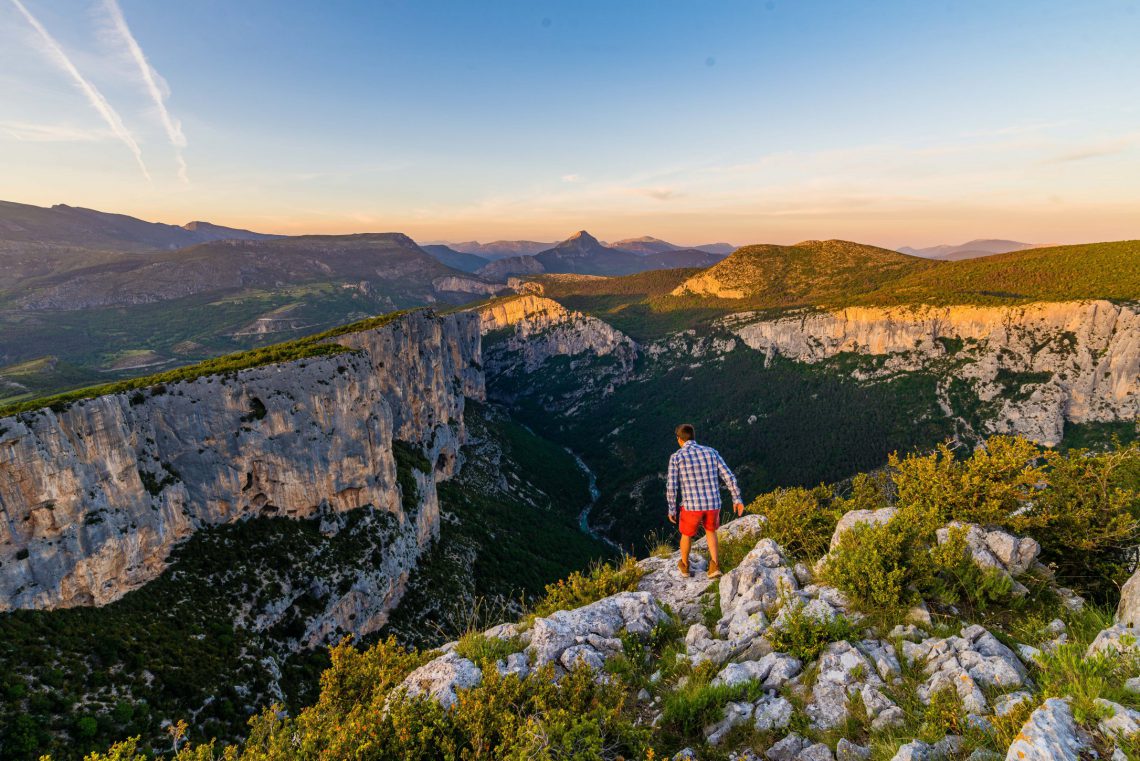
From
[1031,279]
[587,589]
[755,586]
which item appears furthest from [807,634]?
[1031,279]

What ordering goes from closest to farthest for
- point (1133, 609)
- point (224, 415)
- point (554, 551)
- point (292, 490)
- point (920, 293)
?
point (1133, 609) < point (224, 415) < point (292, 490) < point (554, 551) < point (920, 293)

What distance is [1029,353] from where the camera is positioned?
4427 inches

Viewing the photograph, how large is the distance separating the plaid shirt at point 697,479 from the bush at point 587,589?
2122mm

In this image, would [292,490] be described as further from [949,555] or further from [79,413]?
[949,555]

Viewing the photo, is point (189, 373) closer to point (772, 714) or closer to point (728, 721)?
point (728, 721)

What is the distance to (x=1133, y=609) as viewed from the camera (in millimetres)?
6273

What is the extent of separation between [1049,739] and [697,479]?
7.44 m

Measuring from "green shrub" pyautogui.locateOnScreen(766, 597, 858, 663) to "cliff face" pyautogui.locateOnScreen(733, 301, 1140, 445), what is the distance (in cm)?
13159

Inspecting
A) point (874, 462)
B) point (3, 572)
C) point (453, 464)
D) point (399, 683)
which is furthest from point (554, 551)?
point (874, 462)

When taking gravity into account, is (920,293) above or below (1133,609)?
above

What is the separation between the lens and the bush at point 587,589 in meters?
11.6

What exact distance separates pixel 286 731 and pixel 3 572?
111 ft

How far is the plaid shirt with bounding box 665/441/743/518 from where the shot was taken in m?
11.4

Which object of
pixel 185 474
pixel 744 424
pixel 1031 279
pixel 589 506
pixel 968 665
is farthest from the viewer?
pixel 744 424
